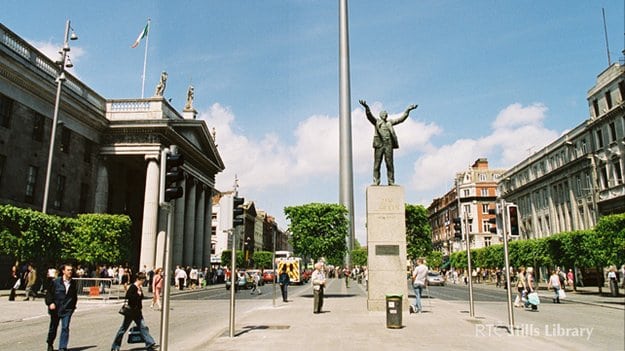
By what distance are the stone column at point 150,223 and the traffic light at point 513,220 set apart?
3568 cm

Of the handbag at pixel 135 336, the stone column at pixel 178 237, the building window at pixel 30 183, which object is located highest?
the building window at pixel 30 183

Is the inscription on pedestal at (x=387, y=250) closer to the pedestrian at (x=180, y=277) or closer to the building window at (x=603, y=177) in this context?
the pedestrian at (x=180, y=277)

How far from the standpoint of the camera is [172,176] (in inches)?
362

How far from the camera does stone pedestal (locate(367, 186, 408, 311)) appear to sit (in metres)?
18.1

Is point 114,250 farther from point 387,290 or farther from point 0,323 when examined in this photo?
point 387,290

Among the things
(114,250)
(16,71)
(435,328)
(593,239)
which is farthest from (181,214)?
(435,328)

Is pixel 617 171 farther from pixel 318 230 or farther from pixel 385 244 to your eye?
pixel 385 244

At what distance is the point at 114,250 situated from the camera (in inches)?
1280

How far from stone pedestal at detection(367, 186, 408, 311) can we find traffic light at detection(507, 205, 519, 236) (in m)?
5.39

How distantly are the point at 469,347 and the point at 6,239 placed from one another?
25.0m

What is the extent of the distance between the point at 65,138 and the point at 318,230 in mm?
24823

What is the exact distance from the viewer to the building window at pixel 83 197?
43.6 meters

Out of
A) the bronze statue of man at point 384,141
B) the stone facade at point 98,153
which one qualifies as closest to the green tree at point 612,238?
the bronze statue of man at point 384,141

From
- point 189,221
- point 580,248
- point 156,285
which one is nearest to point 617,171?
point 580,248
